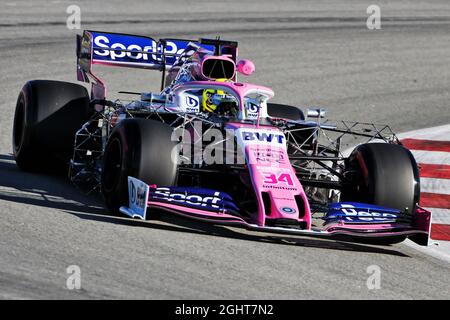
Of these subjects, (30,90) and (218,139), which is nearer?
(218,139)

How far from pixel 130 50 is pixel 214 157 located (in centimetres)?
305

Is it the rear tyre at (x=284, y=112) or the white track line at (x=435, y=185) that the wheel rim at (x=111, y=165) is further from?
the white track line at (x=435, y=185)

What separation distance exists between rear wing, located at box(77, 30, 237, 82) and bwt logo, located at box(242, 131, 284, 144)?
9.27 feet

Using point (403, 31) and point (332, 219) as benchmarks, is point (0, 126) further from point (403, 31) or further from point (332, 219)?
point (403, 31)

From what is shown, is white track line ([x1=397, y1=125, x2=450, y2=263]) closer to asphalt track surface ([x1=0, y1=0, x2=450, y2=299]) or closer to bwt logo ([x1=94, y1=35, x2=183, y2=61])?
asphalt track surface ([x1=0, y1=0, x2=450, y2=299])

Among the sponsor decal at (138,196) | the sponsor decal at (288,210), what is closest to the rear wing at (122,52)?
the sponsor decal at (138,196)

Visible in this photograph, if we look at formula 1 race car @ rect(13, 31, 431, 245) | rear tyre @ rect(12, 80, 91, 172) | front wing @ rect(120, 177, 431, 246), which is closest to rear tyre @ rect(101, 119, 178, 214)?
formula 1 race car @ rect(13, 31, 431, 245)

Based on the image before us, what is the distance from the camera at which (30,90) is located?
11.4 meters

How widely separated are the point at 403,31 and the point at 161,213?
15.2m

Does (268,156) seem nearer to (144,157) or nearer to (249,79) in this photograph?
(144,157)

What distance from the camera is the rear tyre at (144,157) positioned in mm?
9086

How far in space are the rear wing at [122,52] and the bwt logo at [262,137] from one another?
2.82 m

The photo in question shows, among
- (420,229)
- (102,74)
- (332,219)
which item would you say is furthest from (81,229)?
(102,74)

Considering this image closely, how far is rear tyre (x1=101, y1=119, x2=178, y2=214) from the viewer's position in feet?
29.8
